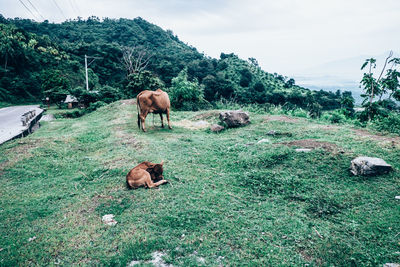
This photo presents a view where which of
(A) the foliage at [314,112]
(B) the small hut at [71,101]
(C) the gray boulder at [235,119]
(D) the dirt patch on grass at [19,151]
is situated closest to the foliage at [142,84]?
(B) the small hut at [71,101]

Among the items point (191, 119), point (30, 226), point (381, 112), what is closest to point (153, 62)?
point (191, 119)

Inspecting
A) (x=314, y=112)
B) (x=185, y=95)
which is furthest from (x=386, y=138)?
(x=185, y=95)

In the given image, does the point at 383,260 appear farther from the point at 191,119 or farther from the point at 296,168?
the point at 191,119

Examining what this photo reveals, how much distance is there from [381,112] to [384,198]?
691cm

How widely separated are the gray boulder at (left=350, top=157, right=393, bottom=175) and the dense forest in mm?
13702

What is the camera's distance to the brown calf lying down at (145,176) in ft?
16.6

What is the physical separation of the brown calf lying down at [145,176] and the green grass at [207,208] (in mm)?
235

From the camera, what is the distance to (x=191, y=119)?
1366cm

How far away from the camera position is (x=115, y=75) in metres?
47.4

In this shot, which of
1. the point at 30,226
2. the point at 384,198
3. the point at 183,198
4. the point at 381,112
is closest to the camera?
the point at 30,226

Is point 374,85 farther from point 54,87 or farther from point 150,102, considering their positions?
point 54,87

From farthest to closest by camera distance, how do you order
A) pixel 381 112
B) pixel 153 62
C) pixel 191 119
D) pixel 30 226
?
1. pixel 153 62
2. pixel 191 119
3. pixel 381 112
4. pixel 30 226

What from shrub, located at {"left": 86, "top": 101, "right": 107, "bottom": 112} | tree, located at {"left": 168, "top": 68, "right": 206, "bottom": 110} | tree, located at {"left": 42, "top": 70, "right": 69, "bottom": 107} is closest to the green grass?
tree, located at {"left": 168, "top": 68, "right": 206, "bottom": 110}

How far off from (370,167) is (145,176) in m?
5.15
